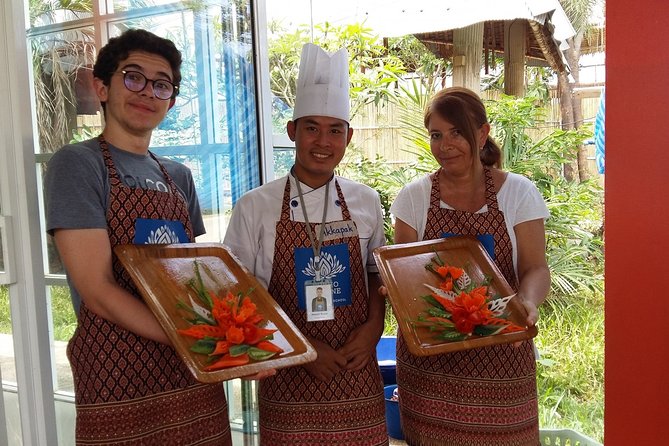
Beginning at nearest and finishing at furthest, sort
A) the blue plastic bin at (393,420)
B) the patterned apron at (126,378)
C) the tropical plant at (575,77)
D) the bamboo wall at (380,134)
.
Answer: the patterned apron at (126,378)
the blue plastic bin at (393,420)
the tropical plant at (575,77)
the bamboo wall at (380,134)

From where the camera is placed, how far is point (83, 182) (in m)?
1.44

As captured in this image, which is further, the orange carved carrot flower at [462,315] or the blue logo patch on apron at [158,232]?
the orange carved carrot flower at [462,315]

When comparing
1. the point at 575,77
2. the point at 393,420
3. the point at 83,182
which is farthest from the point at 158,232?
the point at 575,77

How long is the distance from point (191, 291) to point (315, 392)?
18.1 inches

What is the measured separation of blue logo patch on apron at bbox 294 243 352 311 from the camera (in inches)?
69.6

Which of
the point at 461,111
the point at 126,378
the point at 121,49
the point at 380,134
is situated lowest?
the point at 126,378

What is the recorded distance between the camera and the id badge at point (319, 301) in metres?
1.72

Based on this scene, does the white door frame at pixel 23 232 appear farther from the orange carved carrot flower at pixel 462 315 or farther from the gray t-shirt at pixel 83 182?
the orange carved carrot flower at pixel 462 315

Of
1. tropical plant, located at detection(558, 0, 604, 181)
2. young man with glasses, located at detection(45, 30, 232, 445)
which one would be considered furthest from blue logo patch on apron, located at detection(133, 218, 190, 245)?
tropical plant, located at detection(558, 0, 604, 181)

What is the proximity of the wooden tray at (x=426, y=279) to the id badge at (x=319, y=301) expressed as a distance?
0.49ft

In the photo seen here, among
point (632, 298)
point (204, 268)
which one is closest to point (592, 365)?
point (632, 298)

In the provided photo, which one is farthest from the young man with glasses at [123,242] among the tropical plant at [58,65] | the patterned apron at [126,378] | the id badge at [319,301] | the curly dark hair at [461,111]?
the curly dark hair at [461,111]

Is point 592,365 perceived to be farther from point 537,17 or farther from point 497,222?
point 497,222

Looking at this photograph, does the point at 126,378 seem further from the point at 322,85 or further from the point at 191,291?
the point at 322,85
